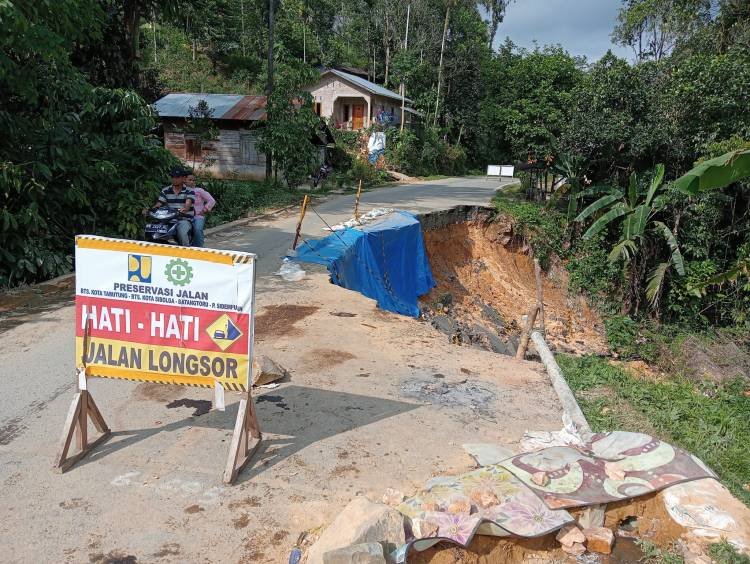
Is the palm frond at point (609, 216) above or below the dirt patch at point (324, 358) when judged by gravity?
above

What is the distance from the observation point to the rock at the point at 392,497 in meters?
4.12

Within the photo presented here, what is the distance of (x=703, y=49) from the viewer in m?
20.2

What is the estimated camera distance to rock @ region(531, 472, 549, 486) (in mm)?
4215

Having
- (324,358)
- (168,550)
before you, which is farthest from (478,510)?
(324,358)

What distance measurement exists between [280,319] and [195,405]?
2870 millimetres

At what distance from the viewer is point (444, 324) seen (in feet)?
42.9

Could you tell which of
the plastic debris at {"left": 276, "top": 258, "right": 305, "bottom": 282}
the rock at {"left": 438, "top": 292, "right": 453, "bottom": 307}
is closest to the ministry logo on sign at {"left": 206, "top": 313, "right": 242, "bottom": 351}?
the plastic debris at {"left": 276, "top": 258, "right": 305, "bottom": 282}

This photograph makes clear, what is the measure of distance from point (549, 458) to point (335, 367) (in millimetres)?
2899

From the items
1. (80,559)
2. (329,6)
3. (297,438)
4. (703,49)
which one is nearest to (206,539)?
(80,559)

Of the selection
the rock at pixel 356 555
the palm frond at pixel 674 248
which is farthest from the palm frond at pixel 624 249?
the rock at pixel 356 555

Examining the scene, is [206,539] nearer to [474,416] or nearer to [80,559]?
[80,559]

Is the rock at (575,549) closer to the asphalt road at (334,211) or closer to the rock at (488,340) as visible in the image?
the asphalt road at (334,211)

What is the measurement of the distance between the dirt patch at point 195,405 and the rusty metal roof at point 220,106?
19.2 metres

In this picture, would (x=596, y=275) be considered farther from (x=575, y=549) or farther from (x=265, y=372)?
(x=575, y=549)
